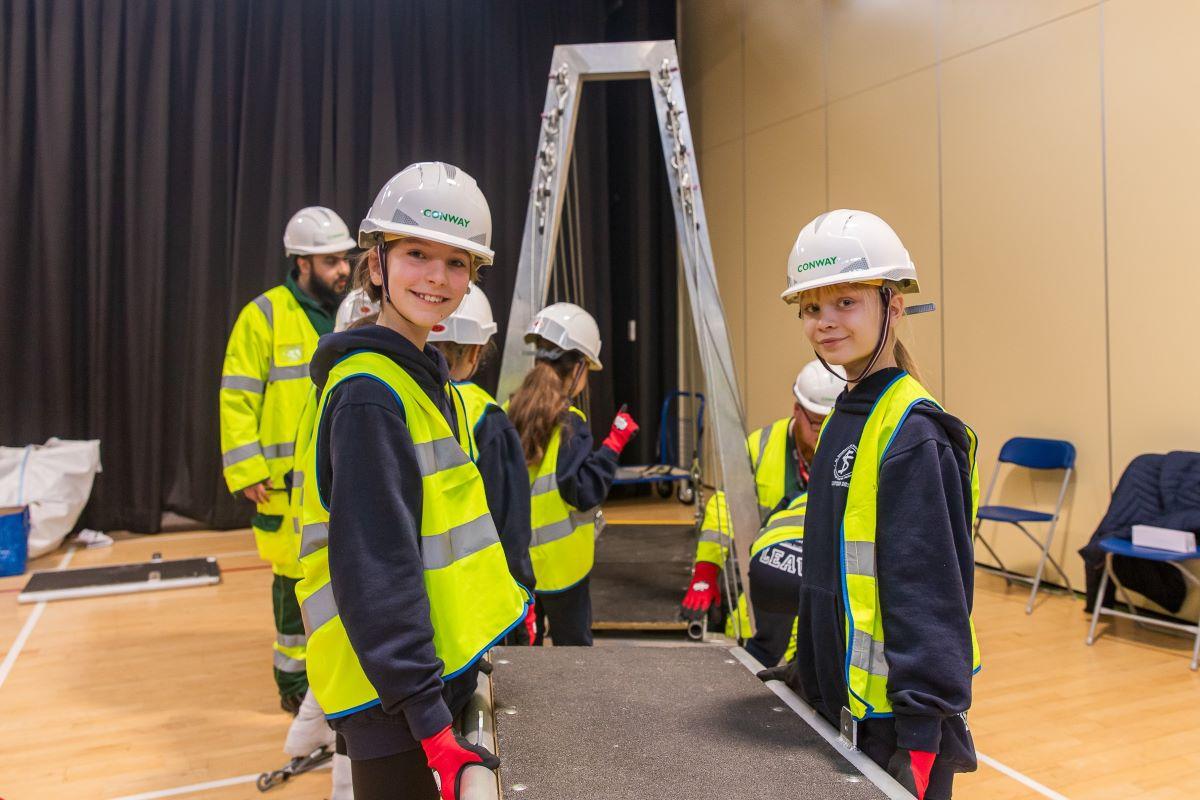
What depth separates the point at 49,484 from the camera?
5.63 metres

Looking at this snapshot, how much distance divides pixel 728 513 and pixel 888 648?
53.3 inches

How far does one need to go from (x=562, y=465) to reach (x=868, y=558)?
1487 mm

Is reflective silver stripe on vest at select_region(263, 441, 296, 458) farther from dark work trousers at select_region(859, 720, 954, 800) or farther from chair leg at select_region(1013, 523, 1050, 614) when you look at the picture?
chair leg at select_region(1013, 523, 1050, 614)

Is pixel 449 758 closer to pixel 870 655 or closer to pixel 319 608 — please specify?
pixel 319 608

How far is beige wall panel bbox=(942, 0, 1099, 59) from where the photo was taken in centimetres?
466

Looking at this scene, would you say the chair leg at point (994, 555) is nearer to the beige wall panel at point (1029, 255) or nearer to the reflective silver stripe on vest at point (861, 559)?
the beige wall panel at point (1029, 255)

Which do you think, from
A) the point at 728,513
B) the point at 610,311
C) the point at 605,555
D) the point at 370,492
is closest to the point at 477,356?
the point at 728,513

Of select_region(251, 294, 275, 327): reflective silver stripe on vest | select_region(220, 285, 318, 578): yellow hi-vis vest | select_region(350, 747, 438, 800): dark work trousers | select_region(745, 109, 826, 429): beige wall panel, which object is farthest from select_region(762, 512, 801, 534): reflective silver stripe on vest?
select_region(745, 109, 826, 429): beige wall panel

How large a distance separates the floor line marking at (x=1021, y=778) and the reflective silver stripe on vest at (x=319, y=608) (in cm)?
223

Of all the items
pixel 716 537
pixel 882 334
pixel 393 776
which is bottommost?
pixel 393 776

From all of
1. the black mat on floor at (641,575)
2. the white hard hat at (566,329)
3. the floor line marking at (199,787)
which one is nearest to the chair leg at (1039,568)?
the black mat on floor at (641,575)

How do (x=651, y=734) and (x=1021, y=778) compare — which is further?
(x=1021, y=778)

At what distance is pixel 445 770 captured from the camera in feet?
3.83

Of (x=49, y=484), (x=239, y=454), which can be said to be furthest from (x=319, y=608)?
(x=49, y=484)
